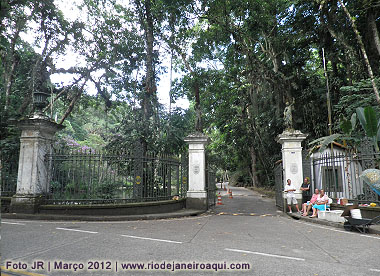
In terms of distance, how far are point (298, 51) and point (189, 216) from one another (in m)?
14.4

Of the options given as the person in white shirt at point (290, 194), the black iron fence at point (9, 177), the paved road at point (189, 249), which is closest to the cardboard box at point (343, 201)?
the person in white shirt at point (290, 194)

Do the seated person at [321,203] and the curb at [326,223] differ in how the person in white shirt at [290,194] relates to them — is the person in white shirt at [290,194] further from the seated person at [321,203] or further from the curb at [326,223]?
the seated person at [321,203]

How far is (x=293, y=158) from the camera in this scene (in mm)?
11570

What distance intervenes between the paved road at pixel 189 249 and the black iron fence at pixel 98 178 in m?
2.03

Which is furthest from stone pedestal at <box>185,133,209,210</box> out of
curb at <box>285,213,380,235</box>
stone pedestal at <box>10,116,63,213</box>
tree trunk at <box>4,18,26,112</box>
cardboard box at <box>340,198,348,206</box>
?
tree trunk at <box>4,18,26,112</box>

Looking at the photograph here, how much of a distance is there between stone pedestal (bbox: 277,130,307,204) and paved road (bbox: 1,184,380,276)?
3851 millimetres

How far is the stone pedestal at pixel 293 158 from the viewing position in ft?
37.6

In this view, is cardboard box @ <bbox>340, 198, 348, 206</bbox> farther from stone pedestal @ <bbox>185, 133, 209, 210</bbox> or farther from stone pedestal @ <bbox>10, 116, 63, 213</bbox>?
stone pedestal @ <bbox>10, 116, 63, 213</bbox>

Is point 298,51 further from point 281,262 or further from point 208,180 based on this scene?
point 281,262

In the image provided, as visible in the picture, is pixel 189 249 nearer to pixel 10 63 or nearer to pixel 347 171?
pixel 347 171

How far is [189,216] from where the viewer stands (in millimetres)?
10500

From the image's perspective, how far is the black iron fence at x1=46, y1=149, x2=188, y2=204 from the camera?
967 centimetres

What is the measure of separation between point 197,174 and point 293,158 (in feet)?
14.0

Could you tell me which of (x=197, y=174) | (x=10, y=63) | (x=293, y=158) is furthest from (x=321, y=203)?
(x=10, y=63)
